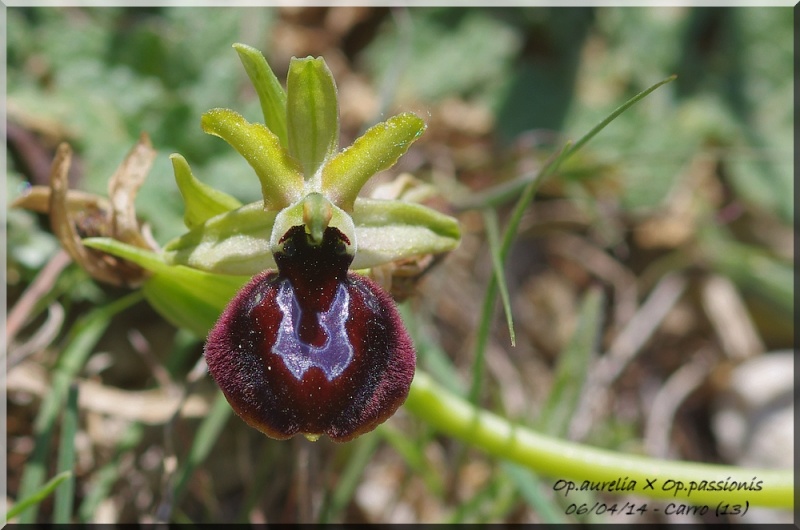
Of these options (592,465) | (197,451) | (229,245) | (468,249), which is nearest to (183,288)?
(229,245)

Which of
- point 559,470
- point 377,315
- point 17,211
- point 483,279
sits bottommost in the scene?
point 483,279

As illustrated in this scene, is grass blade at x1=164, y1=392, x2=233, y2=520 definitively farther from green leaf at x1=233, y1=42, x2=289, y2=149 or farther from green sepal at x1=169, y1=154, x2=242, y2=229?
green leaf at x1=233, y1=42, x2=289, y2=149

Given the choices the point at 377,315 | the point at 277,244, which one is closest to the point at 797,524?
the point at 377,315

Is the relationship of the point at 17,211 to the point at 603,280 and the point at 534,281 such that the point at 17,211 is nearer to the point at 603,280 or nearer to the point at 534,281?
the point at 534,281

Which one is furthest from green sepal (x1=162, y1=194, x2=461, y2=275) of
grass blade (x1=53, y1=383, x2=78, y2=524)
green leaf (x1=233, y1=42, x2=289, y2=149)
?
grass blade (x1=53, y1=383, x2=78, y2=524)

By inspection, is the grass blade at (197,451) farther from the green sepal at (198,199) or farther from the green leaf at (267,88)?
the green leaf at (267,88)

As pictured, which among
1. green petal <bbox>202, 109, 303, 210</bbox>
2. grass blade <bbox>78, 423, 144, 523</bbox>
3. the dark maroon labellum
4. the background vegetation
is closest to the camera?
the dark maroon labellum

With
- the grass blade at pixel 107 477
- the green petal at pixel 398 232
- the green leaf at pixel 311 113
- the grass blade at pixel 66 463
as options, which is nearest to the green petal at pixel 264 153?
the green leaf at pixel 311 113
